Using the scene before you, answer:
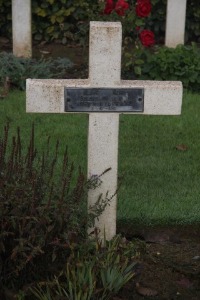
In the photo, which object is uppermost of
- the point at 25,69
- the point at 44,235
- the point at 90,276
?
the point at 25,69

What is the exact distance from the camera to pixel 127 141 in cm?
648

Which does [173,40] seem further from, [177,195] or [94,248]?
[94,248]

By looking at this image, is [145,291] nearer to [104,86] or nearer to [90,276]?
[90,276]

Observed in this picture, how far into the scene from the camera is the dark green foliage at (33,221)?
381 cm

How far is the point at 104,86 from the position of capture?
13.6ft

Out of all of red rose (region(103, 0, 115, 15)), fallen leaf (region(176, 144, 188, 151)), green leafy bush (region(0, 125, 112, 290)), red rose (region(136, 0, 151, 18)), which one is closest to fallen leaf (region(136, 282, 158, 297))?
green leafy bush (region(0, 125, 112, 290))

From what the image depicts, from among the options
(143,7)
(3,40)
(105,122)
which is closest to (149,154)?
(143,7)

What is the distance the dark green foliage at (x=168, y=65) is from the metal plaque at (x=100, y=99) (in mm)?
3911

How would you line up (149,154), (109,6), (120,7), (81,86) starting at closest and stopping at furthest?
1. (81,86)
2. (149,154)
3. (109,6)
4. (120,7)

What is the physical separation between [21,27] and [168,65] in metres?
1.72

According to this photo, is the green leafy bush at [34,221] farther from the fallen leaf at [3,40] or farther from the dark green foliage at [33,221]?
the fallen leaf at [3,40]

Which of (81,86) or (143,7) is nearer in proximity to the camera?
(81,86)

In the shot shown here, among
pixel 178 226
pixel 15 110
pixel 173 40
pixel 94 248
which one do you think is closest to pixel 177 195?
pixel 178 226

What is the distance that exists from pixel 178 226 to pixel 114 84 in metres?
1.10
